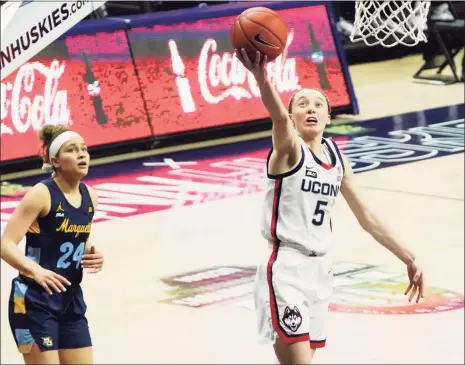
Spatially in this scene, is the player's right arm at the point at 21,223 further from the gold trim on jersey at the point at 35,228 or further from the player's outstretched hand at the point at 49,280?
the player's outstretched hand at the point at 49,280

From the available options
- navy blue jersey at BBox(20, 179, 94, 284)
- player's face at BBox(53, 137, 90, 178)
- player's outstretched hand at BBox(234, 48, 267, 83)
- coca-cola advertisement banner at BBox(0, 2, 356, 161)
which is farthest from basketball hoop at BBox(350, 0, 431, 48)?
coca-cola advertisement banner at BBox(0, 2, 356, 161)

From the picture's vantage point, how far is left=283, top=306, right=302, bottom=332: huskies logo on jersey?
3.88 meters

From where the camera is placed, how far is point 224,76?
17.3 m

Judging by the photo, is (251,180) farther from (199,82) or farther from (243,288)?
(243,288)

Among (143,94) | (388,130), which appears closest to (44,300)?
(143,94)

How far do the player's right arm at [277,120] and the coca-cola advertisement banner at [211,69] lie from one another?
12.5m

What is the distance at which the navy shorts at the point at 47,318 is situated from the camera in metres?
5.28

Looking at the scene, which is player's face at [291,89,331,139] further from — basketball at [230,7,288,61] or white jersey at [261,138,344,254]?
basketball at [230,7,288,61]

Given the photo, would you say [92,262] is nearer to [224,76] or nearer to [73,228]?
[73,228]

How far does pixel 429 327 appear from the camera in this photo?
10508 mm

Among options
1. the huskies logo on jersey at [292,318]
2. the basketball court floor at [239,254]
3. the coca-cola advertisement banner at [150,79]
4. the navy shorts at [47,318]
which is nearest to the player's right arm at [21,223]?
the navy shorts at [47,318]

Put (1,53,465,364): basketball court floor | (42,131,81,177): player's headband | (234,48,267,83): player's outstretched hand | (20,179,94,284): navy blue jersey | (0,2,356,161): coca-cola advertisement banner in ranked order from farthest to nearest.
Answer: (0,2,356,161): coca-cola advertisement banner
(1,53,465,364): basketball court floor
(20,179,94,284): navy blue jersey
(42,131,81,177): player's headband
(234,48,267,83): player's outstretched hand

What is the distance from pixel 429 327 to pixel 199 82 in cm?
736

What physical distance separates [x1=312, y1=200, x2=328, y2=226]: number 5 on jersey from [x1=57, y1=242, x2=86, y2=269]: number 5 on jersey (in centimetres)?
143
